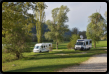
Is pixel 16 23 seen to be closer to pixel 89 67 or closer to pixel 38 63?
pixel 38 63

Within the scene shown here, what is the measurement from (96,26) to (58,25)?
888cm

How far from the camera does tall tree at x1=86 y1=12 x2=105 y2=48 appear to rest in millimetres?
27016

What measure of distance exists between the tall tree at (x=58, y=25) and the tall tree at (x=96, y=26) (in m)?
5.82

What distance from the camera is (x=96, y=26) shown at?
89.5 feet

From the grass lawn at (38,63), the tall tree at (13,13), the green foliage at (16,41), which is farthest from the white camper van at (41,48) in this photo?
the tall tree at (13,13)

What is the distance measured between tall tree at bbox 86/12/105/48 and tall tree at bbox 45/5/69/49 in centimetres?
582

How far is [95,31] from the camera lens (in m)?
27.2

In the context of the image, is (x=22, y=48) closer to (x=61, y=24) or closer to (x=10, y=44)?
(x=10, y=44)

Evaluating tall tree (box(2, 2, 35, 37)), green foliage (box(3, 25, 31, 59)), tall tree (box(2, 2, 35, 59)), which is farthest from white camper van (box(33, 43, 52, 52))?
tall tree (box(2, 2, 35, 37))

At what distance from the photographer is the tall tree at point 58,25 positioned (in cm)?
2873

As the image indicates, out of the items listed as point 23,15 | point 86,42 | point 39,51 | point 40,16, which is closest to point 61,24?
point 40,16

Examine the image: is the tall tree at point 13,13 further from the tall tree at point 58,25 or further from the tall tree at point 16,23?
the tall tree at point 58,25

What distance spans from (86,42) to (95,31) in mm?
5917

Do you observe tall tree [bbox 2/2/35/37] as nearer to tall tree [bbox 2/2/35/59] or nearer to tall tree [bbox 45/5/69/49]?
tall tree [bbox 2/2/35/59]
